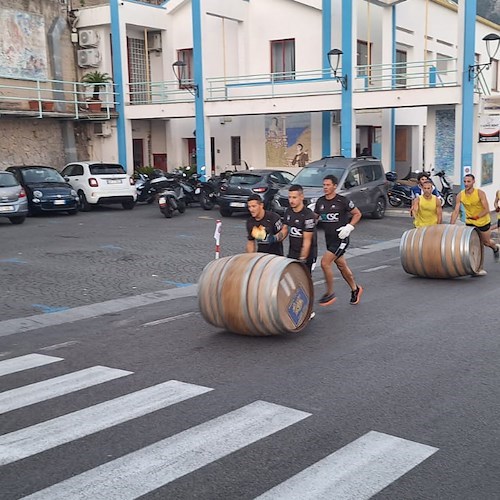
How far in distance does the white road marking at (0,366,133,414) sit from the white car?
619 inches

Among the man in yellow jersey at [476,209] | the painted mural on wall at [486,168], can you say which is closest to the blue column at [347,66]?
the painted mural on wall at [486,168]

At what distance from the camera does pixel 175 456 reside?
4.73 m

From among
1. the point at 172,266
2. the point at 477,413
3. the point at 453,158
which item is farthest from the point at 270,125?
the point at 477,413

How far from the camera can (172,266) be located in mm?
13109

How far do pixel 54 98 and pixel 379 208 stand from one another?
14.1m

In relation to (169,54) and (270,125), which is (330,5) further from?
(169,54)

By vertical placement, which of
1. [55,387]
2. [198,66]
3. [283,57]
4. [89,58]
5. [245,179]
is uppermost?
[89,58]

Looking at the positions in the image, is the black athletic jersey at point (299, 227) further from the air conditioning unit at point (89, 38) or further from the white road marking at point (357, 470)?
the air conditioning unit at point (89, 38)

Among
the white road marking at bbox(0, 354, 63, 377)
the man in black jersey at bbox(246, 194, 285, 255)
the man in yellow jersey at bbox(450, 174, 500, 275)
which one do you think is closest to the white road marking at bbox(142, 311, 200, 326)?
the man in black jersey at bbox(246, 194, 285, 255)

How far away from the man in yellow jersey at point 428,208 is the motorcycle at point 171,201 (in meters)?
9.97

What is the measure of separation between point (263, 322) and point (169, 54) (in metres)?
24.6

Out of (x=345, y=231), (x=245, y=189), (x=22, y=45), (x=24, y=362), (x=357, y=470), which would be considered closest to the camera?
(x=357, y=470)

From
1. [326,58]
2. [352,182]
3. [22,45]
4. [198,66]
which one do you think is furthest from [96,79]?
[352,182]

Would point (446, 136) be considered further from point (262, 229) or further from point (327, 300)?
point (262, 229)
